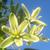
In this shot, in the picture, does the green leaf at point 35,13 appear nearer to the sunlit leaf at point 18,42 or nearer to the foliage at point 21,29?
the foliage at point 21,29

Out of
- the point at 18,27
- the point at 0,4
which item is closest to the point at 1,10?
the point at 0,4

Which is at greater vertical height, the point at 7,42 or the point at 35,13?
the point at 35,13

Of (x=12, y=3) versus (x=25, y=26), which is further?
(x=12, y=3)

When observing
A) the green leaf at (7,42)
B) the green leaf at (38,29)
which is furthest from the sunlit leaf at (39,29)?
the green leaf at (7,42)

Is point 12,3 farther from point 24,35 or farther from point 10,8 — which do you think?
point 24,35

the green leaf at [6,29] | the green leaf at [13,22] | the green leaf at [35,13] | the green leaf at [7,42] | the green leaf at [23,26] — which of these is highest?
the green leaf at [35,13]

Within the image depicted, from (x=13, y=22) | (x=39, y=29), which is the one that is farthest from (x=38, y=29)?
(x=13, y=22)

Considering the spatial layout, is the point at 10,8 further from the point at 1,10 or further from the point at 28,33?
the point at 28,33

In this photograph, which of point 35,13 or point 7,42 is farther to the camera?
point 35,13

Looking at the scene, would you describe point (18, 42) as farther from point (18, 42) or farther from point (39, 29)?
point (39, 29)

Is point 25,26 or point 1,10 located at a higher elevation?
point 1,10
